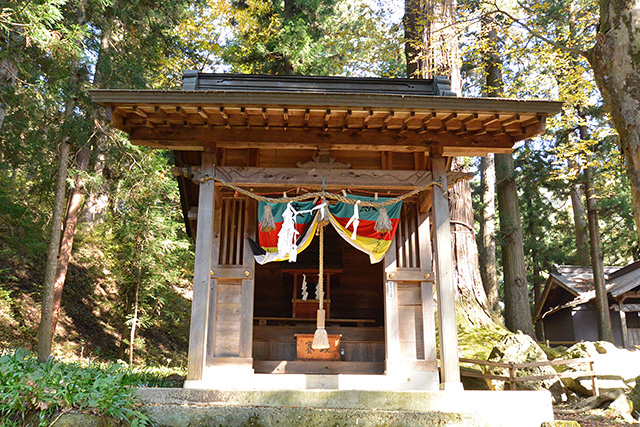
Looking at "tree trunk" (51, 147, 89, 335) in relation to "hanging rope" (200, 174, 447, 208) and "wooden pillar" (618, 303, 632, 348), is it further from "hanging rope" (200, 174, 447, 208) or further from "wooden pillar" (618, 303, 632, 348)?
"wooden pillar" (618, 303, 632, 348)

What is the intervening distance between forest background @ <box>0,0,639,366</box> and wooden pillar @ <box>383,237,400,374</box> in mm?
5182

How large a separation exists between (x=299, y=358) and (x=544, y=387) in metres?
4.91

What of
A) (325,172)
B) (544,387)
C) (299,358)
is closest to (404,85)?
(325,172)

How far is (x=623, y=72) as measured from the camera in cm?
595

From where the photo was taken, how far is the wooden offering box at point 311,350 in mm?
8438

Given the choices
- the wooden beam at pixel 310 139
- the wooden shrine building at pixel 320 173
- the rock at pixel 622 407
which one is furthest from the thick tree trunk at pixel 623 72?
the rock at pixel 622 407

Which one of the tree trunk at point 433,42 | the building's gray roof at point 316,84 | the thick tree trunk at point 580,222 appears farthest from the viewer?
the thick tree trunk at point 580,222

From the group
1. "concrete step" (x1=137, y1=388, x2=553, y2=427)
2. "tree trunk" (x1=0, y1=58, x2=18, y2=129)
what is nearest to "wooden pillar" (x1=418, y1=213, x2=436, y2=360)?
"concrete step" (x1=137, y1=388, x2=553, y2=427)

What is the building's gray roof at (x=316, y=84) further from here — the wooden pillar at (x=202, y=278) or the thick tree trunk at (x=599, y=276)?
the thick tree trunk at (x=599, y=276)

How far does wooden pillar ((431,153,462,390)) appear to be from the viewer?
647cm

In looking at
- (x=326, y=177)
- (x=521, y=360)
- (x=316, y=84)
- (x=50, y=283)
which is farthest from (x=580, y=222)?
(x=50, y=283)

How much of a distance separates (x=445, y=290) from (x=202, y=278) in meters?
3.38

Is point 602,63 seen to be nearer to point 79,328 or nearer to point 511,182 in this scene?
point 511,182

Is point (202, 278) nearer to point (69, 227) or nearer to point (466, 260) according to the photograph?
point (466, 260)
